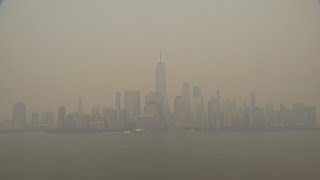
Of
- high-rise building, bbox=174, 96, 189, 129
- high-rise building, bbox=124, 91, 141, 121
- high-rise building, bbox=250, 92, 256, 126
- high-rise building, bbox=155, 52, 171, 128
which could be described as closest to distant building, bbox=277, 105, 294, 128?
high-rise building, bbox=250, 92, 256, 126

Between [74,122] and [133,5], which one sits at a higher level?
[133,5]

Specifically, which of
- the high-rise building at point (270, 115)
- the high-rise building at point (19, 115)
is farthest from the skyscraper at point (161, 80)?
the high-rise building at point (19, 115)

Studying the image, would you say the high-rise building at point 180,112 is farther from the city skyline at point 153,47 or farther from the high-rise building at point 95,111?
the high-rise building at point 95,111

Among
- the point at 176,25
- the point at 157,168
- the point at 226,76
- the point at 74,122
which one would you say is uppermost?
the point at 176,25

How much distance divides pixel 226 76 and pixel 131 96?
2.33ft

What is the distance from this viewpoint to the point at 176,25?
12.8 ft

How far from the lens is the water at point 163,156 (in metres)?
3.70

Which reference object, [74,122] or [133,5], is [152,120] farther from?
[133,5]

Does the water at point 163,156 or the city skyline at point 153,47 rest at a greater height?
the city skyline at point 153,47

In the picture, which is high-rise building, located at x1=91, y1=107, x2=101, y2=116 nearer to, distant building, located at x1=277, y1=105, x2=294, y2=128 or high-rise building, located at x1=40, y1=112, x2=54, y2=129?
high-rise building, located at x1=40, y1=112, x2=54, y2=129

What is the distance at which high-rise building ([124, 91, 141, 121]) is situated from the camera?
12.2 feet

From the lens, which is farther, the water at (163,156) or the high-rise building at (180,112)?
the high-rise building at (180,112)

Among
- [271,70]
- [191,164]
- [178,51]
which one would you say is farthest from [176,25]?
[191,164]

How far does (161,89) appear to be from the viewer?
12.5ft
